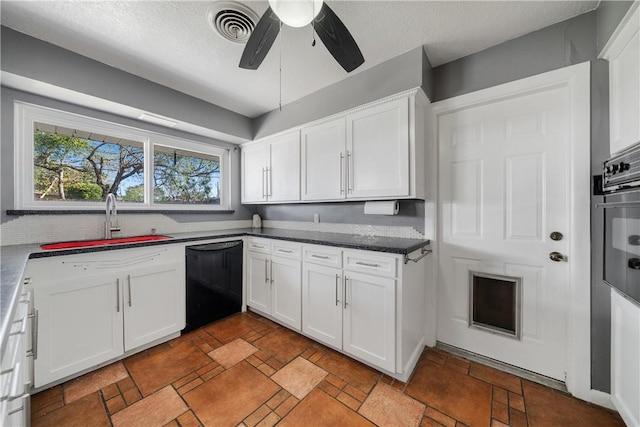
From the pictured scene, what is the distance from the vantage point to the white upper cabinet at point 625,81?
1.24 m

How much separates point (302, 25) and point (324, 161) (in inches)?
55.8

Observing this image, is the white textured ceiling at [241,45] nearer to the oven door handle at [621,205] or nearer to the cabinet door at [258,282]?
the oven door handle at [621,205]

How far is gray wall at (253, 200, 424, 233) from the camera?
7.54ft

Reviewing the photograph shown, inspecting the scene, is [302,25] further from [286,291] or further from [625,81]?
[286,291]

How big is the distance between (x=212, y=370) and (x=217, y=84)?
2.64 metres

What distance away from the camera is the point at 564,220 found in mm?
1716

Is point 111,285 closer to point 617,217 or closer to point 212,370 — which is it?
point 212,370

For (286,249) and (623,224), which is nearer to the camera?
(623,224)

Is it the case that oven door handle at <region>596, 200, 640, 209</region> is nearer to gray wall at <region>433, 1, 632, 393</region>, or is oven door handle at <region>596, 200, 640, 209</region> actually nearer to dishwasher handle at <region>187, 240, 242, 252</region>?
gray wall at <region>433, 1, 632, 393</region>

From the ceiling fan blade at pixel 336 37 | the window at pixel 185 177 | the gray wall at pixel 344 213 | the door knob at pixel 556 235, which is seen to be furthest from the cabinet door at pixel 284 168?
the door knob at pixel 556 235

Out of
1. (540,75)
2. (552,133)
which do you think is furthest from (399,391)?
(540,75)

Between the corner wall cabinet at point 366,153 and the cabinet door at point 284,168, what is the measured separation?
0.07 ft

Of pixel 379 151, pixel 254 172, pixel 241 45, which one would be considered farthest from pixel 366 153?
pixel 254 172

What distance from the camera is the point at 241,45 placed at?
196 cm
